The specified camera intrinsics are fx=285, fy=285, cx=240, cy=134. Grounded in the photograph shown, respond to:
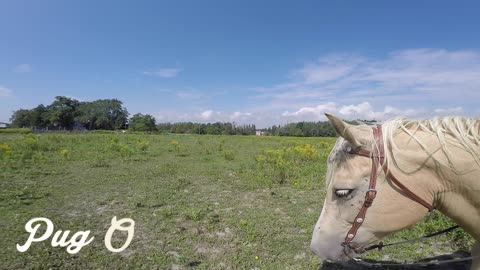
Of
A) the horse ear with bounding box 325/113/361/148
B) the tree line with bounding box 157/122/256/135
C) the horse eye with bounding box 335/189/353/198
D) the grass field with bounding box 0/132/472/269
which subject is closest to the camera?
the horse ear with bounding box 325/113/361/148

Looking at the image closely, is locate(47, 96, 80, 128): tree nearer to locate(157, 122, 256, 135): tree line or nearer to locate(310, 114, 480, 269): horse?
locate(157, 122, 256, 135): tree line

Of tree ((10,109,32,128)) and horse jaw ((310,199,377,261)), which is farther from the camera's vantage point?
tree ((10,109,32,128))

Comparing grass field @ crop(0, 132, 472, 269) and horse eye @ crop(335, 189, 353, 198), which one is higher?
horse eye @ crop(335, 189, 353, 198)

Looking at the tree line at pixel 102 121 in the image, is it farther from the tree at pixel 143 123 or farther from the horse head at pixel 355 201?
the horse head at pixel 355 201

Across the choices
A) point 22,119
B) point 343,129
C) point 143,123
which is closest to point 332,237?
point 343,129

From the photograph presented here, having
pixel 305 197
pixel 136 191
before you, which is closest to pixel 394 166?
pixel 305 197

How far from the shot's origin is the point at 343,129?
166 cm

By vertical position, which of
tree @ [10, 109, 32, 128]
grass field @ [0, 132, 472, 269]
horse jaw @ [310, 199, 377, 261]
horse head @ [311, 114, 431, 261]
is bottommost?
grass field @ [0, 132, 472, 269]

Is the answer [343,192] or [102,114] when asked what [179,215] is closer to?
[343,192]

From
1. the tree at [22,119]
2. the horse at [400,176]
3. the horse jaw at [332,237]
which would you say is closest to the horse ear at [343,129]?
the horse at [400,176]

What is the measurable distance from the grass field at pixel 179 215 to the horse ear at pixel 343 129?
248 centimetres

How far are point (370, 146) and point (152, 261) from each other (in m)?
3.22

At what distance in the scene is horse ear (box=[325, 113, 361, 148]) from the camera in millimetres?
1611

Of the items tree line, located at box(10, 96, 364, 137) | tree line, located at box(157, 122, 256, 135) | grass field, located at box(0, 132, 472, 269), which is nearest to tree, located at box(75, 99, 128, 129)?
tree line, located at box(10, 96, 364, 137)
